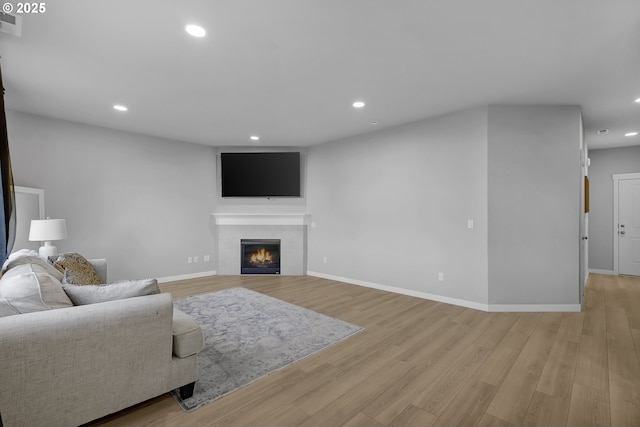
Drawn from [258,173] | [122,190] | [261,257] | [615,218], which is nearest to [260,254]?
[261,257]

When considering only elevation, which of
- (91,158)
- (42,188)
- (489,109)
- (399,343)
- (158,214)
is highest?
(489,109)

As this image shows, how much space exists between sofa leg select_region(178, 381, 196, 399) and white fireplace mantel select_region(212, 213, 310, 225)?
419 centimetres

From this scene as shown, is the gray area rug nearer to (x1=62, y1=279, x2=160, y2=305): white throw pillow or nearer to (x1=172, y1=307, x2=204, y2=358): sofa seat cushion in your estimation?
(x1=172, y1=307, x2=204, y2=358): sofa seat cushion

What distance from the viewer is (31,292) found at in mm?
1703

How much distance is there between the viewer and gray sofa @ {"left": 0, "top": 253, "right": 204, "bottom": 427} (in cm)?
149

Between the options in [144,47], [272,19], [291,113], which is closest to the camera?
[272,19]

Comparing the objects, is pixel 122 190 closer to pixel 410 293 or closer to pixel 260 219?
pixel 260 219

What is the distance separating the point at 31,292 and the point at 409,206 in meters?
4.29

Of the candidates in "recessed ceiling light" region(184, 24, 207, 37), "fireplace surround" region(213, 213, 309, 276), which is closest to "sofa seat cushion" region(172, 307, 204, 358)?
"recessed ceiling light" region(184, 24, 207, 37)

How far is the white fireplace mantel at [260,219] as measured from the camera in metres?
6.08

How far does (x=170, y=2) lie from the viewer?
194 centimetres

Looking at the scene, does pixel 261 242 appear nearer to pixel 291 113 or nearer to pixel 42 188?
pixel 291 113

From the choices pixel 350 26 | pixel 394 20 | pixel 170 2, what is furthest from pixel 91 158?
pixel 394 20

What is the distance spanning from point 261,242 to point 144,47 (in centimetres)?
424
